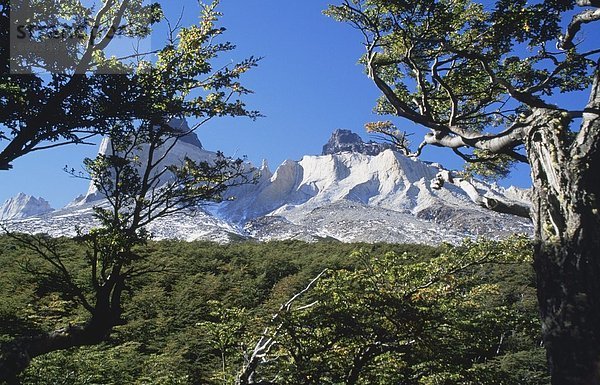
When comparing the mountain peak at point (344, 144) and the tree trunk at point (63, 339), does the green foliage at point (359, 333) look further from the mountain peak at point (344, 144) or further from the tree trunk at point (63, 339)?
the mountain peak at point (344, 144)

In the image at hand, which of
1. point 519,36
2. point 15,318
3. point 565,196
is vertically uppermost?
point 519,36

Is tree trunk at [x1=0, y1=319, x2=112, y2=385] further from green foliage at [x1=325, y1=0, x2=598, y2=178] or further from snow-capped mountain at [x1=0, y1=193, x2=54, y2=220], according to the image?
snow-capped mountain at [x1=0, y1=193, x2=54, y2=220]

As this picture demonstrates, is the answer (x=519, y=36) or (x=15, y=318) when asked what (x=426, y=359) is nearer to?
(x=519, y=36)

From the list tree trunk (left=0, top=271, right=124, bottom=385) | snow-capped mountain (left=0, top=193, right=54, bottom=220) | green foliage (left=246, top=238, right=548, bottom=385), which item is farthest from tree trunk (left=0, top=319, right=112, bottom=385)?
snow-capped mountain (left=0, top=193, right=54, bottom=220)

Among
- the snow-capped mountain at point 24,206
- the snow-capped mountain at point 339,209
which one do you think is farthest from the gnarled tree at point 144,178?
the snow-capped mountain at point 24,206

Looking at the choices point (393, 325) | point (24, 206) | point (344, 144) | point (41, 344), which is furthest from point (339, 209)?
point (24, 206)

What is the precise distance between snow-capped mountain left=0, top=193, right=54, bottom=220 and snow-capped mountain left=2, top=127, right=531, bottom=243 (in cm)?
3587

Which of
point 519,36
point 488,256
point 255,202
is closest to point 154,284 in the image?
point 488,256

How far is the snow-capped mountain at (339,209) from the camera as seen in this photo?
76.3 m

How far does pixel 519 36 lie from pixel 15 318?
44.7 ft

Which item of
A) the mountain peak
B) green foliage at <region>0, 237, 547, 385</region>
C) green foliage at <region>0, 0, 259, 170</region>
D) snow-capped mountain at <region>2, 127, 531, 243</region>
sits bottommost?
green foliage at <region>0, 237, 547, 385</region>

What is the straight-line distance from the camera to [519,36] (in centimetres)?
623

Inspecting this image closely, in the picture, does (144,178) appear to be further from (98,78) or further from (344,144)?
(344,144)

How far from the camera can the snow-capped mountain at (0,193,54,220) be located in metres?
146
